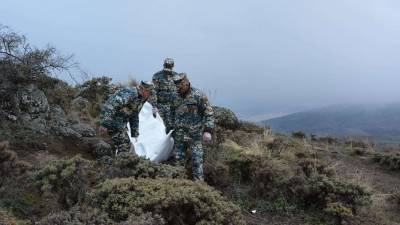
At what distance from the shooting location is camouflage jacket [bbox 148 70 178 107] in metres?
11.6

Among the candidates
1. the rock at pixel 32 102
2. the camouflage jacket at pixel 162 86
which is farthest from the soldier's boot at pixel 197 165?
the rock at pixel 32 102

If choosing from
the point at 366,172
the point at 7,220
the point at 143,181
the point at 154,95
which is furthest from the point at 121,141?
the point at 366,172

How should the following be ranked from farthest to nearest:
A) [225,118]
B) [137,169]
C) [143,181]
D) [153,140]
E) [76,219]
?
1. [225,118]
2. [153,140]
3. [137,169]
4. [143,181]
5. [76,219]

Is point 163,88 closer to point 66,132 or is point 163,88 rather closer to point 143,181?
point 66,132

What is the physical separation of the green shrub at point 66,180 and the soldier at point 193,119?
2.43 m

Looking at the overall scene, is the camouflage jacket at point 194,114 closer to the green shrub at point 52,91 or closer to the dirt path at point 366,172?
the dirt path at point 366,172

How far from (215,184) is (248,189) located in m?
0.58

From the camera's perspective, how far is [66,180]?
729cm

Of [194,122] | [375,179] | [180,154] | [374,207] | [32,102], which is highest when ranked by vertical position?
[32,102]

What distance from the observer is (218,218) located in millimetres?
6168

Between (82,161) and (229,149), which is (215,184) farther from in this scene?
(82,161)

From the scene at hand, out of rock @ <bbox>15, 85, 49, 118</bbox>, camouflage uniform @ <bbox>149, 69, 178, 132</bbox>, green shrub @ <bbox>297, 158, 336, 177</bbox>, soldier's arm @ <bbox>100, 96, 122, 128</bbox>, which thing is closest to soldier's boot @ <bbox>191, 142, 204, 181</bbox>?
soldier's arm @ <bbox>100, 96, 122, 128</bbox>

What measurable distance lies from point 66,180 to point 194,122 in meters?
2.96

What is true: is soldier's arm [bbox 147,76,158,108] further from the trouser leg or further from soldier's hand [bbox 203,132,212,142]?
soldier's hand [bbox 203,132,212,142]
